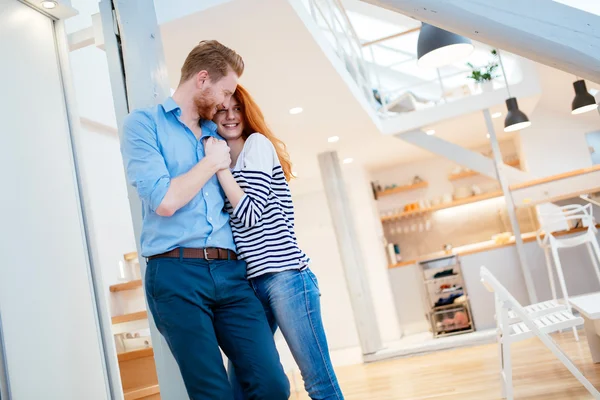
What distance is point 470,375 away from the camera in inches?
178

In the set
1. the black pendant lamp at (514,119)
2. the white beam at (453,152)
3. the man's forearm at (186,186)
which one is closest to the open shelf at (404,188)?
the white beam at (453,152)

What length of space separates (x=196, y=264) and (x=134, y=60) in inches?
33.5

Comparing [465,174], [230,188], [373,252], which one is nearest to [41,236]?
[230,188]

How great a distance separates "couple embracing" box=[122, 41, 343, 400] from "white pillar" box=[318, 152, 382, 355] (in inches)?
213

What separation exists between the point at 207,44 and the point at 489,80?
594cm

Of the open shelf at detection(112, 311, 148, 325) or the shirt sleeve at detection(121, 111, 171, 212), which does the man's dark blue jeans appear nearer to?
the shirt sleeve at detection(121, 111, 171, 212)

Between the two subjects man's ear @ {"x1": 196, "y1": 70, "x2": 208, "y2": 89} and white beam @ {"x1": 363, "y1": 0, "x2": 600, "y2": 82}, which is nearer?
white beam @ {"x1": 363, "y1": 0, "x2": 600, "y2": 82}

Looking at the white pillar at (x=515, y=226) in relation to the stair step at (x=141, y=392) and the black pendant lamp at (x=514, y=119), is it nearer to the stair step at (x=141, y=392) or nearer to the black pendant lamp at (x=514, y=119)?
the black pendant lamp at (x=514, y=119)

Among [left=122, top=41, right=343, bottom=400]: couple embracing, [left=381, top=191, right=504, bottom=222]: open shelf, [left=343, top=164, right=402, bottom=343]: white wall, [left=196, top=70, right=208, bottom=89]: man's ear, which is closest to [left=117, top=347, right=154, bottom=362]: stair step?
[left=122, top=41, right=343, bottom=400]: couple embracing

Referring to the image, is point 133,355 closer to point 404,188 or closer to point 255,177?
point 255,177

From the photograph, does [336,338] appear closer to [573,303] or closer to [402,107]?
[402,107]

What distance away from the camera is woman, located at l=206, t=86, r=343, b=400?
1.61 metres

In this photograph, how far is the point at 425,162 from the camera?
9.52 metres

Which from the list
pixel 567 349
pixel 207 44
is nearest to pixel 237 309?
pixel 207 44
